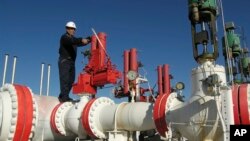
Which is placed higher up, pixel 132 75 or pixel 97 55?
pixel 97 55

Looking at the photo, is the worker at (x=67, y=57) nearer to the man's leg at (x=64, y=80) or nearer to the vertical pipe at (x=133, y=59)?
the man's leg at (x=64, y=80)

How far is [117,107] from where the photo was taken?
5.86 metres

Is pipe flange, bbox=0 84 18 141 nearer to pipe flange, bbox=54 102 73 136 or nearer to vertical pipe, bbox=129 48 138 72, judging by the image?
pipe flange, bbox=54 102 73 136

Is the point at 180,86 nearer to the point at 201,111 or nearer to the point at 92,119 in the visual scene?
the point at 201,111

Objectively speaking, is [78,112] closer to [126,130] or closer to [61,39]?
[126,130]

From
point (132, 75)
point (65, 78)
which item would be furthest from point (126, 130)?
point (65, 78)

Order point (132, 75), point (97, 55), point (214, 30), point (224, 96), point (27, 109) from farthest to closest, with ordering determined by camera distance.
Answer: point (97, 55) < point (132, 75) < point (27, 109) < point (214, 30) < point (224, 96)

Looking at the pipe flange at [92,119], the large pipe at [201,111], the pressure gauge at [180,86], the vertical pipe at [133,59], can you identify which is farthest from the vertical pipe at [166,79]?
the large pipe at [201,111]

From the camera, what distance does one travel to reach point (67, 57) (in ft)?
23.9

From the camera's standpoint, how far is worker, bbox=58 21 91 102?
23.2 feet

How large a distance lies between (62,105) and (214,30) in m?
3.53

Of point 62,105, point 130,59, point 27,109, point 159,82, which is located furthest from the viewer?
point 159,82

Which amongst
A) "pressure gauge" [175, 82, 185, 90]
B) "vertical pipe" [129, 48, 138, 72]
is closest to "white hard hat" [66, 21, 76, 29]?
"pressure gauge" [175, 82, 185, 90]

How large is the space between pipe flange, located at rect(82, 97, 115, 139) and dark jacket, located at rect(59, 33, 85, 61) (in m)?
1.58
